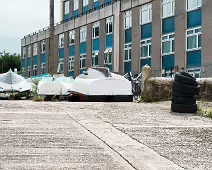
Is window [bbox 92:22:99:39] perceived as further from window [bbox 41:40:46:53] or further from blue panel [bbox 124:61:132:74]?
window [bbox 41:40:46:53]

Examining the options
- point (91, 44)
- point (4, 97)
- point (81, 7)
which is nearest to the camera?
point (4, 97)

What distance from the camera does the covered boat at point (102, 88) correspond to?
19.1 metres

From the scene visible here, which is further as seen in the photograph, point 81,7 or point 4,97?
point 81,7

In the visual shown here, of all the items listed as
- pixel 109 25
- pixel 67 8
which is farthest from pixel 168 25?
pixel 67 8

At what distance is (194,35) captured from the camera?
30.5 m

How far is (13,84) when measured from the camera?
2725 centimetres

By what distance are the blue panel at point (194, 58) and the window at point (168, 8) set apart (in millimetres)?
3934

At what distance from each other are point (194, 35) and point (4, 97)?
44.0 ft

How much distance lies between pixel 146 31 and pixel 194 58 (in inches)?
282

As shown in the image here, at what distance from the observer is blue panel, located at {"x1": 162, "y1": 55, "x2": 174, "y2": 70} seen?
108 ft

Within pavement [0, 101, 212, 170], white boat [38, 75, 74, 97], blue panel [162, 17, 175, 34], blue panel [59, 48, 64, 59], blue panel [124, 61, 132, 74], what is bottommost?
pavement [0, 101, 212, 170]

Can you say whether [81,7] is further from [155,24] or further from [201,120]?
[201,120]

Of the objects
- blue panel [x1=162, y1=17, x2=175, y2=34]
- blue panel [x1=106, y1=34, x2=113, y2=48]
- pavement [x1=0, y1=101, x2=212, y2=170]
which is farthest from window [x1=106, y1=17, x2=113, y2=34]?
pavement [x1=0, y1=101, x2=212, y2=170]

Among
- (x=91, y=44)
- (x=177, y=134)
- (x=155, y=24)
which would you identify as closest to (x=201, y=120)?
(x=177, y=134)
